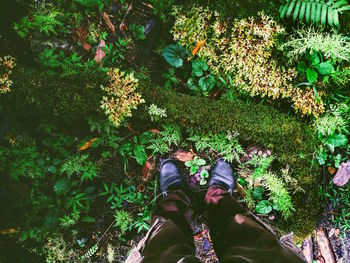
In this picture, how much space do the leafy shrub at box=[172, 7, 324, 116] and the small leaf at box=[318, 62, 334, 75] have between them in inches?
10.6

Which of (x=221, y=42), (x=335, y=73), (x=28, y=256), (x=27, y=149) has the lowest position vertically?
(x=28, y=256)

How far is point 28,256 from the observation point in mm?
3650

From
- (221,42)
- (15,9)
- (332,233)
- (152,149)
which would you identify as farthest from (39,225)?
(332,233)

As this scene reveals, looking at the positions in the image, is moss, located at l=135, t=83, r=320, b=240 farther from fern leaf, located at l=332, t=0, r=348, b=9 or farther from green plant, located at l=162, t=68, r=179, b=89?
fern leaf, located at l=332, t=0, r=348, b=9

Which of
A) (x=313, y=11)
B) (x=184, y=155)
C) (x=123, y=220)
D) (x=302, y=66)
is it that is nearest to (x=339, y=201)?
(x=302, y=66)

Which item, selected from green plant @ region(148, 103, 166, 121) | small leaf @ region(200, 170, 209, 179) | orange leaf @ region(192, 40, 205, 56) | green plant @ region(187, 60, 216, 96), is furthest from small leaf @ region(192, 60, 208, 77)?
small leaf @ region(200, 170, 209, 179)

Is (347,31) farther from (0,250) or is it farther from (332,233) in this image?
(0,250)

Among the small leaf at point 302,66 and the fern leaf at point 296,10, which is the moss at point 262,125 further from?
the fern leaf at point 296,10

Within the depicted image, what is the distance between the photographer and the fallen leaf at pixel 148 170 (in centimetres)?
374

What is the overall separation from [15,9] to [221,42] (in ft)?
8.37

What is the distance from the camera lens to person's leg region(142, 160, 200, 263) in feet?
9.33

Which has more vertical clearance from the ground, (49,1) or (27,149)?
(49,1)

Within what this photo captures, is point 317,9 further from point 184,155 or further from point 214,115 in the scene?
point 184,155

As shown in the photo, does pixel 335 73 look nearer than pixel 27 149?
Yes
